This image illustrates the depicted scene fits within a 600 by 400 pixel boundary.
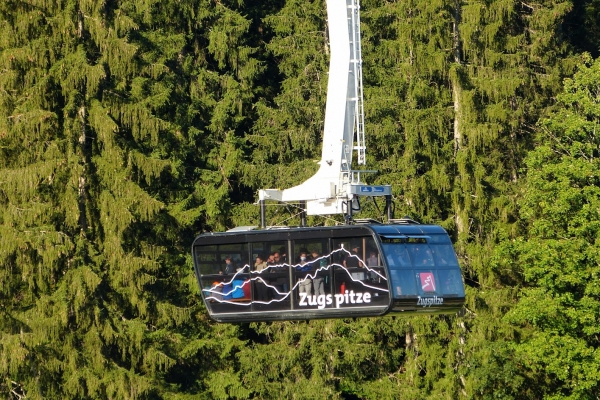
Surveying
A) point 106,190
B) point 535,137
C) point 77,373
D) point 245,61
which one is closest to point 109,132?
point 106,190

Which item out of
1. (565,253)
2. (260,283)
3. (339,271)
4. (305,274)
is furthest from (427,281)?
→ (565,253)

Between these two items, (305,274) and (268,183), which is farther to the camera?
(268,183)

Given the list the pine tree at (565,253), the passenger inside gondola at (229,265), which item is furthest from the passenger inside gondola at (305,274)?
the pine tree at (565,253)

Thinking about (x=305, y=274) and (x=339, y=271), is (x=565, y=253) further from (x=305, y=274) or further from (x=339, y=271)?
(x=305, y=274)

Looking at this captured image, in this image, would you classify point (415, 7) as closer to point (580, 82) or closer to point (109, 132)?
point (580, 82)

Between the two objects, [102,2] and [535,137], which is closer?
[102,2]

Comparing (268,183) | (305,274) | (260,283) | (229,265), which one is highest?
(268,183)
